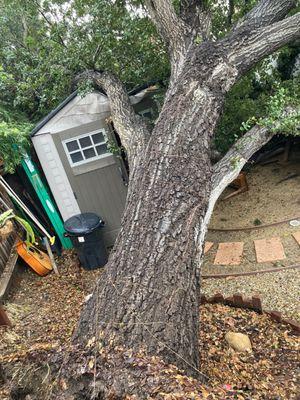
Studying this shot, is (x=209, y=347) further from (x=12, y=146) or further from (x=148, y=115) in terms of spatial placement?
(x=148, y=115)

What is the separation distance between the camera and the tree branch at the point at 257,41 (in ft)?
14.8

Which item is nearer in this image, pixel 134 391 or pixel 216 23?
pixel 134 391

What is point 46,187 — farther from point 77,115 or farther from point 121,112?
point 121,112

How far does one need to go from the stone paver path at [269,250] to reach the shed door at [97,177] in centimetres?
257

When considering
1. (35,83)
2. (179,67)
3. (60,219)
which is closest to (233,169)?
(179,67)

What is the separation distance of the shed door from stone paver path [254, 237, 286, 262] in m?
2.57

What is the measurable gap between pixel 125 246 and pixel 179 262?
468mm

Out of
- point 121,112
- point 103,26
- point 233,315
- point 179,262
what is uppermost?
point 103,26

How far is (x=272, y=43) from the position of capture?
4.70 meters

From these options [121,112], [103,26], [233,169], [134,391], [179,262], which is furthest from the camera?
[103,26]

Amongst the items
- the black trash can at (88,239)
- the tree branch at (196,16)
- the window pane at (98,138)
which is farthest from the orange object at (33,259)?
the tree branch at (196,16)

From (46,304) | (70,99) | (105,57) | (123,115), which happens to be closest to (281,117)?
(123,115)

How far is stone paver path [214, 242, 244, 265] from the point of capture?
5391 mm

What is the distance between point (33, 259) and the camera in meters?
5.68
